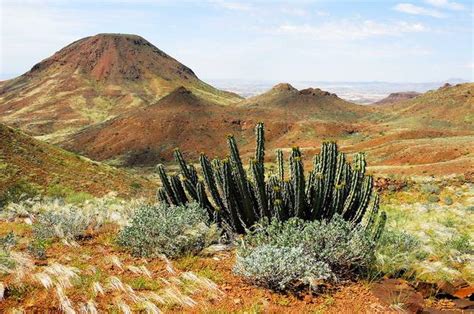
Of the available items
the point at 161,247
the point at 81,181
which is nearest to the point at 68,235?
the point at 161,247

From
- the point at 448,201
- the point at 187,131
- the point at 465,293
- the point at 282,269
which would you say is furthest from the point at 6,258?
the point at 187,131

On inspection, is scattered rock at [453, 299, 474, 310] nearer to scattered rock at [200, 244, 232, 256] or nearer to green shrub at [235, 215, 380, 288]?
green shrub at [235, 215, 380, 288]

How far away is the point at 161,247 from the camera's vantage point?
737 centimetres

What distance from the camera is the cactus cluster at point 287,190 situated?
29.0 ft

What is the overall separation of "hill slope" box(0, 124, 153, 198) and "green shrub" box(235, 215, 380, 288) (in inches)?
586

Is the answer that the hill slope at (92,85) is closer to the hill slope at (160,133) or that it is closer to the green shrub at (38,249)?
the hill slope at (160,133)

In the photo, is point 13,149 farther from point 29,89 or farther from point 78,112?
point 29,89

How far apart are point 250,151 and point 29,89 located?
9294 centimetres

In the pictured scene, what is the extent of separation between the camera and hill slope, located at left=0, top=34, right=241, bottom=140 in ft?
337

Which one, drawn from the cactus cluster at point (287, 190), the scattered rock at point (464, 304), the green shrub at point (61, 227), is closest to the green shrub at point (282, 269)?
the scattered rock at point (464, 304)

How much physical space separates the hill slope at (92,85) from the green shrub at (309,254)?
89184 millimetres

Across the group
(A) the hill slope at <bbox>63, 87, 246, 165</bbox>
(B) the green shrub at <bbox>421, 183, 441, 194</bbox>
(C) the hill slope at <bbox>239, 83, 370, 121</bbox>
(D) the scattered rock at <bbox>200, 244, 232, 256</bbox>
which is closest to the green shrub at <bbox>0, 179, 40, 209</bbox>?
(D) the scattered rock at <bbox>200, 244, 232, 256</bbox>

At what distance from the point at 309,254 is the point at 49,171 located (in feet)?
58.7

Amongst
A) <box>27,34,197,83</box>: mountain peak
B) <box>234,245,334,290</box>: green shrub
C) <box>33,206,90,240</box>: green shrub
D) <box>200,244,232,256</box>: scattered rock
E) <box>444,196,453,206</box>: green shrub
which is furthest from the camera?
<box>27,34,197,83</box>: mountain peak
